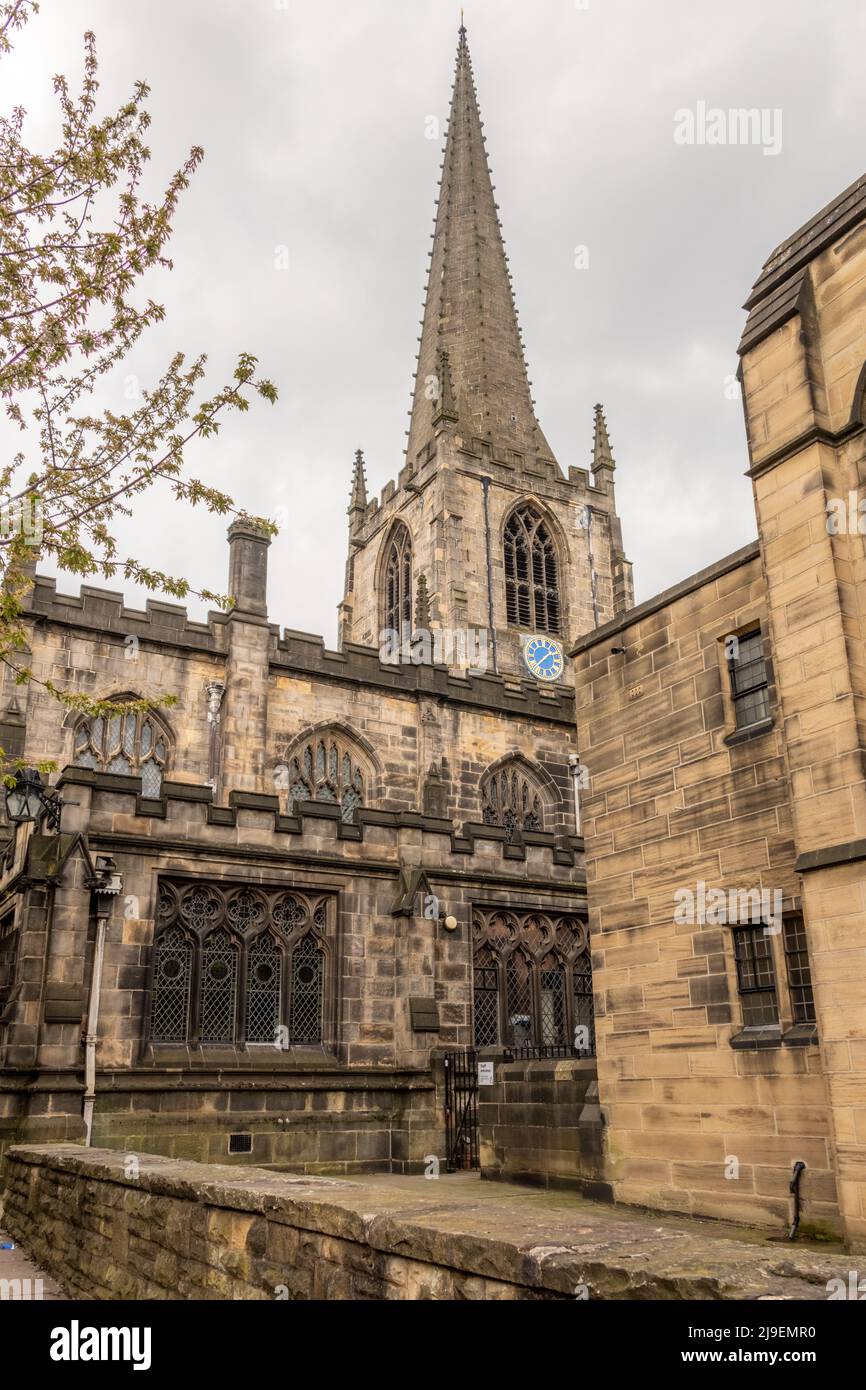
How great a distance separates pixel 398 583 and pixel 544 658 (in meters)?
8.33

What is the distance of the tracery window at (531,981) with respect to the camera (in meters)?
19.3

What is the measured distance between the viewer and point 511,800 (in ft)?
96.4


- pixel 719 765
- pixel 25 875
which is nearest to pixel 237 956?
pixel 25 875

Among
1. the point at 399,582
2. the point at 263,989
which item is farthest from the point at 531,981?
the point at 399,582

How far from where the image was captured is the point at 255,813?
58.6 ft

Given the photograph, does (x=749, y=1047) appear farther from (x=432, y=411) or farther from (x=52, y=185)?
(x=432, y=411)

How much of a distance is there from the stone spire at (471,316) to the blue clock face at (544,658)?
32.2 ft

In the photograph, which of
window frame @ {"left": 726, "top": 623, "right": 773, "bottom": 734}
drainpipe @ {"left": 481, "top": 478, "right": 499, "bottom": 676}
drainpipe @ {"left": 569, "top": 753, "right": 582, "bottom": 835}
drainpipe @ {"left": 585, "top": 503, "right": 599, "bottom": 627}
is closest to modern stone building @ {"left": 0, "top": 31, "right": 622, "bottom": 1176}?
drainpipe @ {"left": 569, "top": 753, "right": 582, "bottom": 835}

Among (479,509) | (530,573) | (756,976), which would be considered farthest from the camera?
(530,573)

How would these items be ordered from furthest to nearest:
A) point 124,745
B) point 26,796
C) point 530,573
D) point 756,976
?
point 530,573
point 124,745
point 26,796
point 756,976

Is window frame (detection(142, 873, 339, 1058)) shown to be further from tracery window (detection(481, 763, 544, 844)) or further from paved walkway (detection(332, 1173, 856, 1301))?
paved walkway (detection(332, 1173, 856, 1301))

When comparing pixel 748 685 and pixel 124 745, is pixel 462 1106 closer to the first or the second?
pixel 748 685

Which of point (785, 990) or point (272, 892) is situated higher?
point (272, 892)

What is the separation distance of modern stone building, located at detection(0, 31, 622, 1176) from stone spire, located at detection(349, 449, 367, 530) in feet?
67.7
